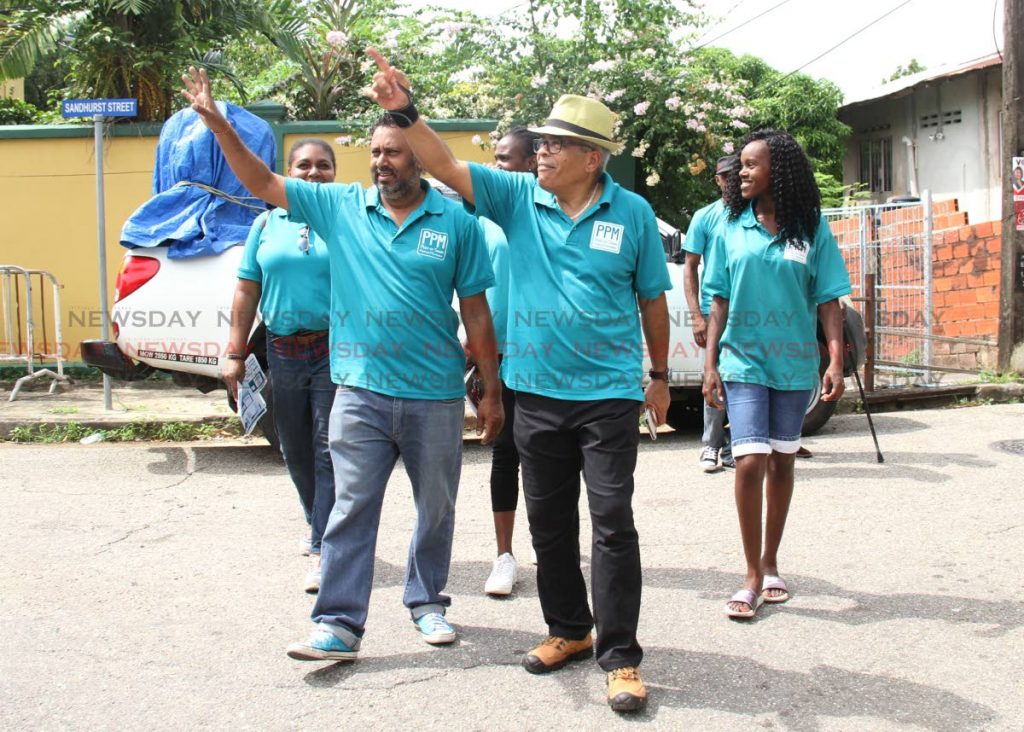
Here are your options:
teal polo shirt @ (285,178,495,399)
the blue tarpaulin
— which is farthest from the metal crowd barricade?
teal polo shirt @ (285,178,495,399)

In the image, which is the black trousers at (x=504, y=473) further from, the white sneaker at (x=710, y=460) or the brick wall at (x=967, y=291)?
the brick wall at (x=967, y=291)

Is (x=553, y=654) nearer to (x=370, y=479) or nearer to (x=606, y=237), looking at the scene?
(x=370, y=479)

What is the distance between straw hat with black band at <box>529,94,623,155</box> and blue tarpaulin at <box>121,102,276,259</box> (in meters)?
4.23

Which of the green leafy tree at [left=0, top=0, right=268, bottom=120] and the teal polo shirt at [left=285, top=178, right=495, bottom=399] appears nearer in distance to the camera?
the teal polo shirt at [left=285, top=178, right=495, bottom=399]

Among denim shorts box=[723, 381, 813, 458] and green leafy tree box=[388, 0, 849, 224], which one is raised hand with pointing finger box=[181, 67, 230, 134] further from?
green leafy tree box=[388, 0, 849, 224]

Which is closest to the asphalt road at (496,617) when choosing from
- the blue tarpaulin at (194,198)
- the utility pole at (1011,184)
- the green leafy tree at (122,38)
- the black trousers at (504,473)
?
the black trousers at (504,473)

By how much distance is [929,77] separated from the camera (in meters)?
16.7

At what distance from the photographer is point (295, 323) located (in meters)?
4.77

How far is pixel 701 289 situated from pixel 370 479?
1901 millimetres

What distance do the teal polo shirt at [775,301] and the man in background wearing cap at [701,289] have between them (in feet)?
0.85

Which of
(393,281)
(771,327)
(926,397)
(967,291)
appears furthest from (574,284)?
(967,291)

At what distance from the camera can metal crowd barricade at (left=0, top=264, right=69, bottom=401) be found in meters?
10.1

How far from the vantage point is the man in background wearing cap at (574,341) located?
3678 millimetres

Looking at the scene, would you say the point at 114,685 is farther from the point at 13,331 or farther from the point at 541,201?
the point at 13,331
